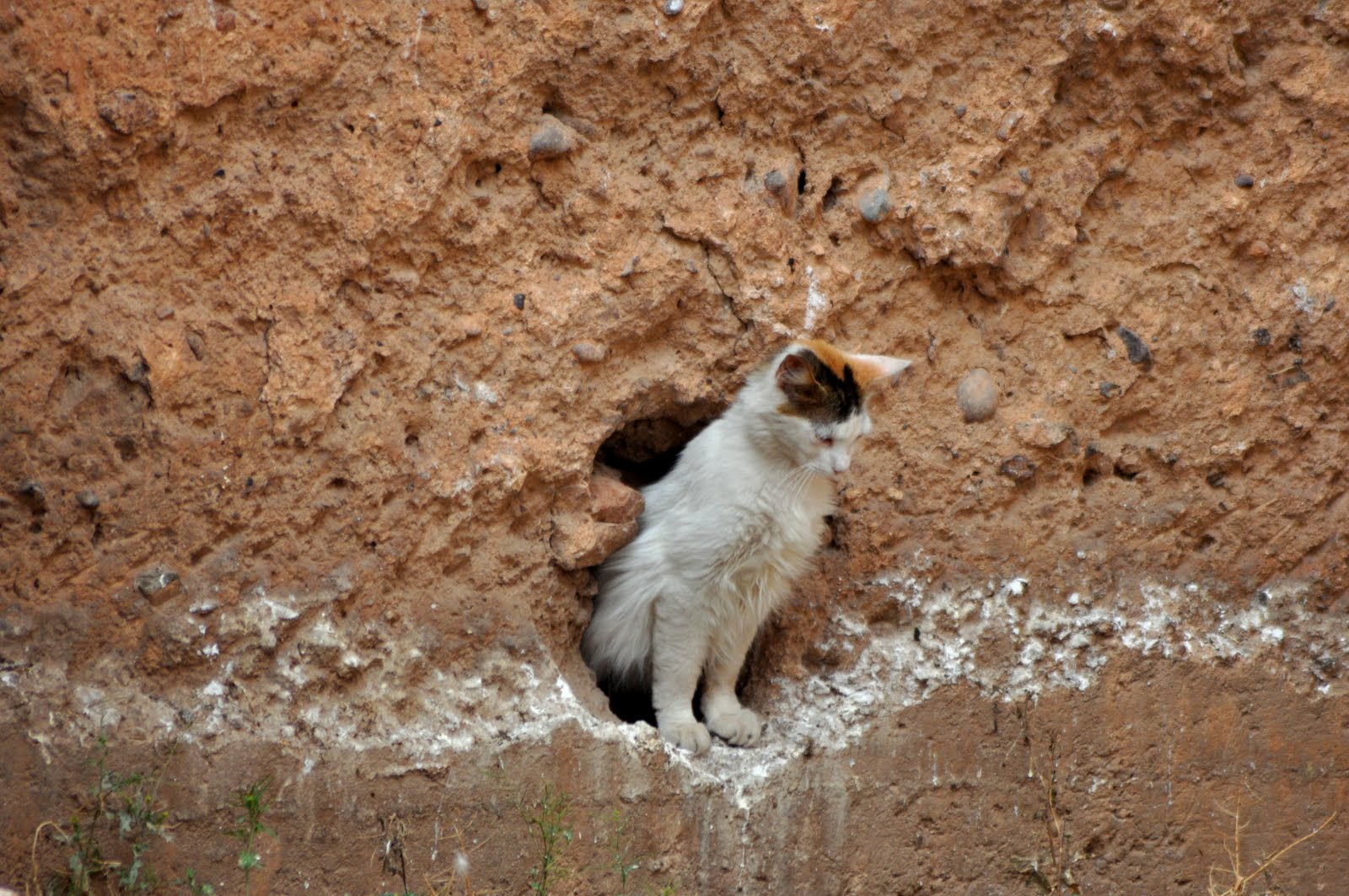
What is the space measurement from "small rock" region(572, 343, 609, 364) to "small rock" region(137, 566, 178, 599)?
46.8 inches

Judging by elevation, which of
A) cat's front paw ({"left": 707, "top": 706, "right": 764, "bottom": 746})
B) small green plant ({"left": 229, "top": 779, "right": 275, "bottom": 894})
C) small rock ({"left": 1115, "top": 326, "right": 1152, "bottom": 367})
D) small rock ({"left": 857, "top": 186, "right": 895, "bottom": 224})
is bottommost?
cat's front paw ({"left": 707, "top": 706, "right": 764, "bottom": 746})

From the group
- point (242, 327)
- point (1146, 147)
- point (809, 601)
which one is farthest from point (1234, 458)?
point (242, 327)

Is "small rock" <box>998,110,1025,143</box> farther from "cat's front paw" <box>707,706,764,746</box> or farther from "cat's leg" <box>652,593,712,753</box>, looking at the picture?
"cat's front paw" <box>707,706,764,746</box>

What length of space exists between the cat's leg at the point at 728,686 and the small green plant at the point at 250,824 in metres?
1.32

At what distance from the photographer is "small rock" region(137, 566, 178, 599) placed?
3.05m

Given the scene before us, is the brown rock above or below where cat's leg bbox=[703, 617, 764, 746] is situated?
above

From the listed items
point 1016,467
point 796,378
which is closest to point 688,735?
point 796,378

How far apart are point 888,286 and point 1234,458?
3.83 ft

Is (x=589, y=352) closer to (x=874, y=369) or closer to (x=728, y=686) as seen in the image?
(x=874, y=369)

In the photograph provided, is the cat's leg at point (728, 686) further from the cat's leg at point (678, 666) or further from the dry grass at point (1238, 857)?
the dry grass at point (1238, 857)

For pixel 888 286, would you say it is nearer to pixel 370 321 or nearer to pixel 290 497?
pixel 370 321

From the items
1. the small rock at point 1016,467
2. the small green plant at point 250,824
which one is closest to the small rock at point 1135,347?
the small rock at point 1016,467

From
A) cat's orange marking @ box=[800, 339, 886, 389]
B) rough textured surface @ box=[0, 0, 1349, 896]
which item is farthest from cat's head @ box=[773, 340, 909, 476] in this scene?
rough textured surface @ box=[0, 0, 1349, 896]

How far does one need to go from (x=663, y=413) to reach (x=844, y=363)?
692mm
